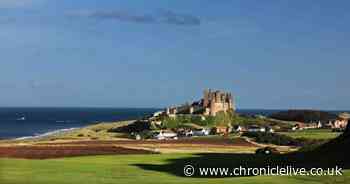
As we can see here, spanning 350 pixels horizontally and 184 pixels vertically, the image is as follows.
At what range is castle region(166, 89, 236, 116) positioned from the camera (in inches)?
5792

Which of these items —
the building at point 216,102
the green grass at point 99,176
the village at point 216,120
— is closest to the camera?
the green grass at point 99,176

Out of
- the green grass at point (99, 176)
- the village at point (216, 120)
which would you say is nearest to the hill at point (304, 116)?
the village at point (216, 120)

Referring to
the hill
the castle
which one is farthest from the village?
the hill

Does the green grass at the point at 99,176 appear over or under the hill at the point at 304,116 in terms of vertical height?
over

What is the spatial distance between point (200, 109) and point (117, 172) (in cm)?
11523

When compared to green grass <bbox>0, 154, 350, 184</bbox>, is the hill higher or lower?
lower

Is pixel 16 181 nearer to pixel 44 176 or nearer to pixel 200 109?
pixel 44 176

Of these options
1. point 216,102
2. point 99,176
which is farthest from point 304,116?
point 99,176

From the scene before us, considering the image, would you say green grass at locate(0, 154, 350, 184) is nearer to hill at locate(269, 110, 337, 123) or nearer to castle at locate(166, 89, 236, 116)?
castle at locate(166, 89, 236, 116)

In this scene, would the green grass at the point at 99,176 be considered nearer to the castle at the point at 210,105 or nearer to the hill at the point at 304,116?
the castle at the point at 210,105

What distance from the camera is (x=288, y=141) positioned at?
82188 mm

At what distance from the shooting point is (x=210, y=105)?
148m

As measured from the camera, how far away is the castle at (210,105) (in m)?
147

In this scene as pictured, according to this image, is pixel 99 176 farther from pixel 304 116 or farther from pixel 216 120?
pixel 304 116
